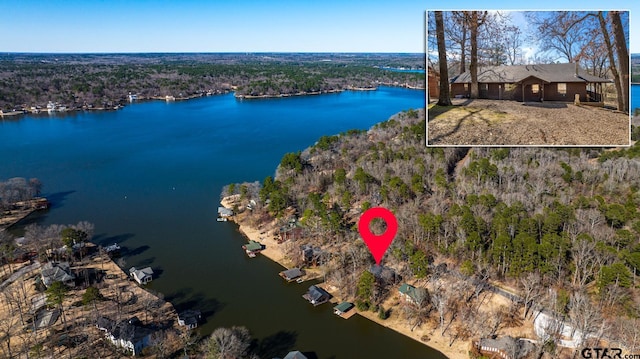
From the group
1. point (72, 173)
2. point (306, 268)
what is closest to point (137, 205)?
point (72, 173)

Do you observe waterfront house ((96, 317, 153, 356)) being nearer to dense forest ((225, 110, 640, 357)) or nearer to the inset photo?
dense forest ((225, 110, 640, 357))

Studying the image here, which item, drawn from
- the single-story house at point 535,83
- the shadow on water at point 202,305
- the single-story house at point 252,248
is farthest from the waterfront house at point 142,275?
the single-story house at point 535,83

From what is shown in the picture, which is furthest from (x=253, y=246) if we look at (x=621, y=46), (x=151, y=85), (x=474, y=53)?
(x=151, y=85)

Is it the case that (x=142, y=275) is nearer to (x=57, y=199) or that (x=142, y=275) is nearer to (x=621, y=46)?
(x=57, y=199)

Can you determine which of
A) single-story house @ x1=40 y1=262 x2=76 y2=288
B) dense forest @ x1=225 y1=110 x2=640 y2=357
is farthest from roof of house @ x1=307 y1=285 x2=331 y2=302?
single-story house @ x1=40 y1=262 x2=76 y2=288

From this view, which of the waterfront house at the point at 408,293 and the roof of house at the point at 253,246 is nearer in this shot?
the waterfront house at the point at 408,293

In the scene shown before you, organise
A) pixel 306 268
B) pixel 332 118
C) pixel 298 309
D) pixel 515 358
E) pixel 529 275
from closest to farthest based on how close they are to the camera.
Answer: pixel 515 358, pixel 529 275, pixel 298 309, pixel 306 268, pixel 332 118

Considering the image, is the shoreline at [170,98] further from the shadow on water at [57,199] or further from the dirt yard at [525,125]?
the dirt yard at [525,125]

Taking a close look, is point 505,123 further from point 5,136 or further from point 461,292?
point 5,136
